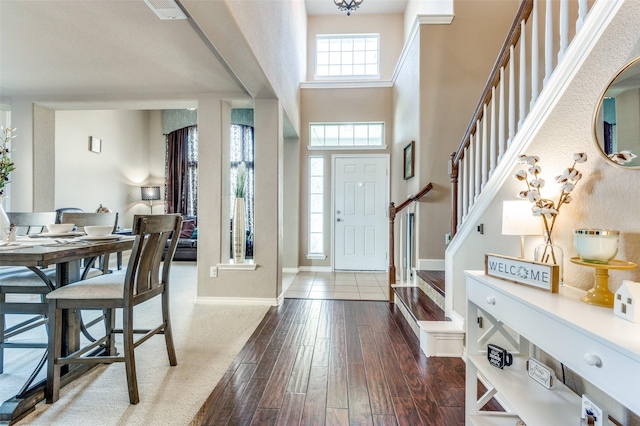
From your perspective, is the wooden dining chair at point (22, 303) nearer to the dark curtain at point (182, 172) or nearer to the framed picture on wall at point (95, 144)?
the framed picture on wall at point (95, 144)

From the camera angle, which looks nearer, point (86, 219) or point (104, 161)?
point (86, 219)

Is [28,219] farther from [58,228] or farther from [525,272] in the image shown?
[525,272]

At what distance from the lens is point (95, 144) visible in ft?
18.3

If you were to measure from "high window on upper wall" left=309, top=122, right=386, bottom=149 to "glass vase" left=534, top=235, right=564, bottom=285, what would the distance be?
4.16m

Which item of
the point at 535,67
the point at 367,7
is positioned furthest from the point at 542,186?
the point at 367,7

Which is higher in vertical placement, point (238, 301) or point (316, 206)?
point (316, 206)

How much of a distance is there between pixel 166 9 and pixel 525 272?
266 cm

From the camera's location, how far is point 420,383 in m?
1.83

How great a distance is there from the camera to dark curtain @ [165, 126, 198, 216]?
691 centimetres

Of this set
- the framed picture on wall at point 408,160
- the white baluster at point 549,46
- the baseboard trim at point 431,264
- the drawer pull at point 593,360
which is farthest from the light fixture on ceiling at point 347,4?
the drawer pull at point 593,360

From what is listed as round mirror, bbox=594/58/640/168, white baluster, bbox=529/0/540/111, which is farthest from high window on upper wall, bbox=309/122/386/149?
round mirror, bbox=594/58/640/168

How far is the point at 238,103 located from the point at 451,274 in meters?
3.01

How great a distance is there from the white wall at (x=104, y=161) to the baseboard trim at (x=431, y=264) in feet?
18.6

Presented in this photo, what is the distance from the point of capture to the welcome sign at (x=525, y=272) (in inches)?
44.6
